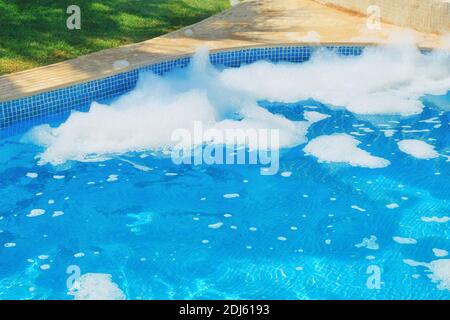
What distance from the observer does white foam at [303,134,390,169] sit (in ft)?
21.9

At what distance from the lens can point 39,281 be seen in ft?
16.5

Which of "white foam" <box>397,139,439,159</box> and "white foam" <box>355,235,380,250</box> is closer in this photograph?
"white foam" <box>355,235,380,250</box>

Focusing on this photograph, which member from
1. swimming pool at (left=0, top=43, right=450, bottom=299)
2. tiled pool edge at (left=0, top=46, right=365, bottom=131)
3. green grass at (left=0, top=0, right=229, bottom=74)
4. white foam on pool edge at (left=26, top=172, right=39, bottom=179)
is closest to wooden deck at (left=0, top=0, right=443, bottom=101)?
tiled pool edge at (left=0, top=46, right=365, bottom=131)

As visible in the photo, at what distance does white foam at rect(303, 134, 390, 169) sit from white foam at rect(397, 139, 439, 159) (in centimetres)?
30

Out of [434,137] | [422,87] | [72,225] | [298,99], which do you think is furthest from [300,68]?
[72,225]

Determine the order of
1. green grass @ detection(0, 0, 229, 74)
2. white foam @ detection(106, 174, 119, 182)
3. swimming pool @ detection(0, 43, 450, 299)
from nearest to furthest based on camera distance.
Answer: swimming pool @ detection(0, 43, 450, 299) < white foam @ detection(106, 174, 119, 182) < green grass @ detection(0, 0, 229, 74)

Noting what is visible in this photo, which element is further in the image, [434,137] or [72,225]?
[434,137]

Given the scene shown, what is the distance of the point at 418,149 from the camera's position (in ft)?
22.6

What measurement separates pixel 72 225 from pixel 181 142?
1.63 metres

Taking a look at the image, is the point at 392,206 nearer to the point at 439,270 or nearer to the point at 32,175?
the point at 439,270

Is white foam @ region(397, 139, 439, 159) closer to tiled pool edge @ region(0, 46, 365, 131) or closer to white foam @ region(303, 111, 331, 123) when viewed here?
white foam @ region(303, 111, 331, 123)

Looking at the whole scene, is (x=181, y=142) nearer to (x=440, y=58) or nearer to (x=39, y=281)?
(x=39, y=281)

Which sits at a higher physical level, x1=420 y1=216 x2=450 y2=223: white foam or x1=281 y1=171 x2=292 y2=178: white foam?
x1=281 y1=171 x2=292 y2=178: white foam

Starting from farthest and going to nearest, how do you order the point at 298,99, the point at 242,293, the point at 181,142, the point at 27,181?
the point at 298,99 < the point at 181,142 < the point at 27,181 < the point at 242,293
